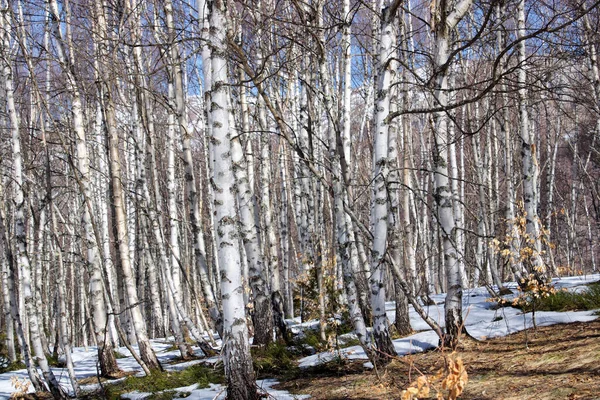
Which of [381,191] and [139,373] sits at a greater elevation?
[381,191]

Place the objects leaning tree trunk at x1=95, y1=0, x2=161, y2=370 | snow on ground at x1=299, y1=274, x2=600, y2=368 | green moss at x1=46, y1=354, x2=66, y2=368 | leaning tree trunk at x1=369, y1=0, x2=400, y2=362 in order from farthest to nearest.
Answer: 1. green moss at x1=46, y1=354, x2=66, y2=368
2. leaning tree trunk at x1=95, y1=0, x2=161, y2=370
3. snow on ground at x1=299, y1=274, x2=600, y2=368
4. leaning tree trunk at x1=369, y1=0, x2=400, y2=362

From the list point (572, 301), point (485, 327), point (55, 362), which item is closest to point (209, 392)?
point (485, 327)

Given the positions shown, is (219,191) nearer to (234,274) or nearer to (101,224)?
(234,274)

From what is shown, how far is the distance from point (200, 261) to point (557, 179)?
2327 centimetres

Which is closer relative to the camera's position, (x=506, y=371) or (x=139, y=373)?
(x=506, y=371)

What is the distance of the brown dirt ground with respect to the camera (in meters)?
3.80

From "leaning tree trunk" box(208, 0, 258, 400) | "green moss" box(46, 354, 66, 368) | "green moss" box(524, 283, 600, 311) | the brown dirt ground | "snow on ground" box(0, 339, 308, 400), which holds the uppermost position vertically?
"leaning tree trunk" box(208, 0, 258, 400)

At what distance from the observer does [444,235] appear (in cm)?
556

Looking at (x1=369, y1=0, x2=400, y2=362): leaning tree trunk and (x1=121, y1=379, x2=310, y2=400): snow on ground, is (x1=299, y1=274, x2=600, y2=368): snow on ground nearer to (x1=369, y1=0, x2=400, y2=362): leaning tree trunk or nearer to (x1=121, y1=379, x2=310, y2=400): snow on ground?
(x1=369, y1=0, x2=400, y2=362): leaning tree trunk

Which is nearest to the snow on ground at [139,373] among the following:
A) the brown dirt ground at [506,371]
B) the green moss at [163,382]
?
the green moss at [163,382]

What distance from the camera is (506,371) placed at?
445 centimetres

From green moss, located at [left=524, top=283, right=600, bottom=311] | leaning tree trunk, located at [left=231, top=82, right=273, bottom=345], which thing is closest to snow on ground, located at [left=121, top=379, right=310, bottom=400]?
leaning tree trunk, located at [left=231, top=82, right=273, bottom=345]

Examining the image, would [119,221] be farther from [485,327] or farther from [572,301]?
[572,301]

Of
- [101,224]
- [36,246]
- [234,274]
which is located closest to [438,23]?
[234,274]
